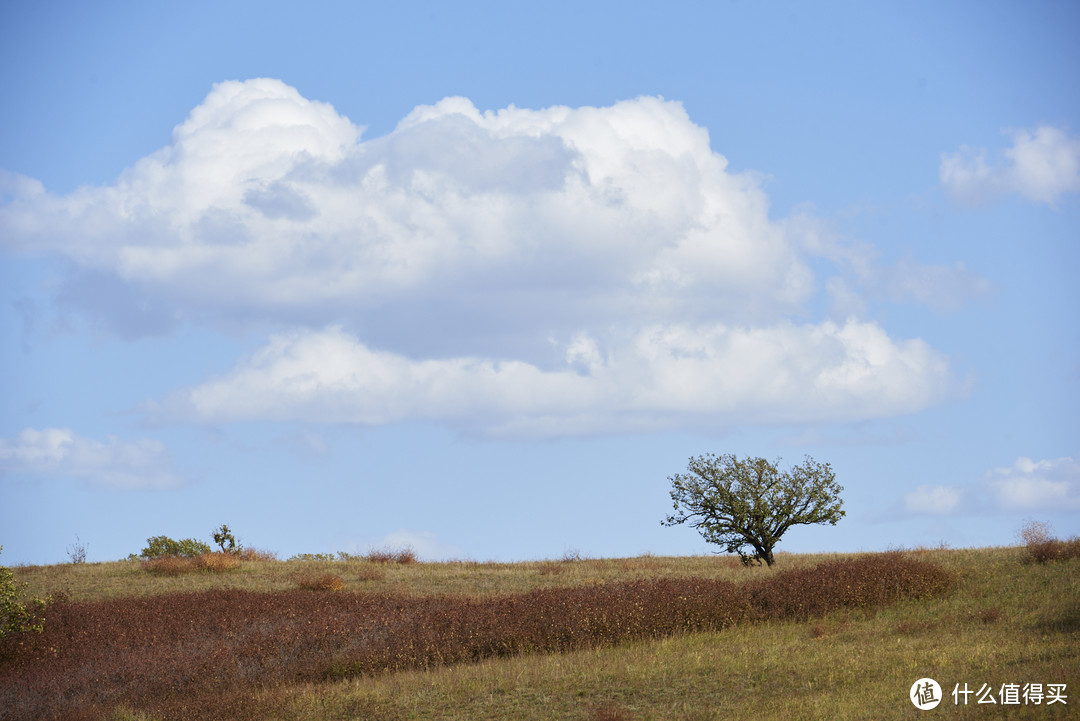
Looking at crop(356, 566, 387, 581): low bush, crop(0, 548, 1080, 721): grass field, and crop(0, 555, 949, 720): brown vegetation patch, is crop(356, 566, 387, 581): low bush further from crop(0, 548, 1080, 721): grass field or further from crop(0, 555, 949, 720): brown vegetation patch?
crop(0, 548, 1080, 721): grass field

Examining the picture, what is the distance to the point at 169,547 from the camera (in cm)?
4578

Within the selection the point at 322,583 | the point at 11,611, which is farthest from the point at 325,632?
the point at 322,583

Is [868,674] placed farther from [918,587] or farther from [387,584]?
[387,584]

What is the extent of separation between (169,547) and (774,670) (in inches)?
1533

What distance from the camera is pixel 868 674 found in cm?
1511

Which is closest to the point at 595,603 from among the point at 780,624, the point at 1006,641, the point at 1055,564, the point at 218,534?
the point at 780,624

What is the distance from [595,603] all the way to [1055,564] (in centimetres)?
1421
